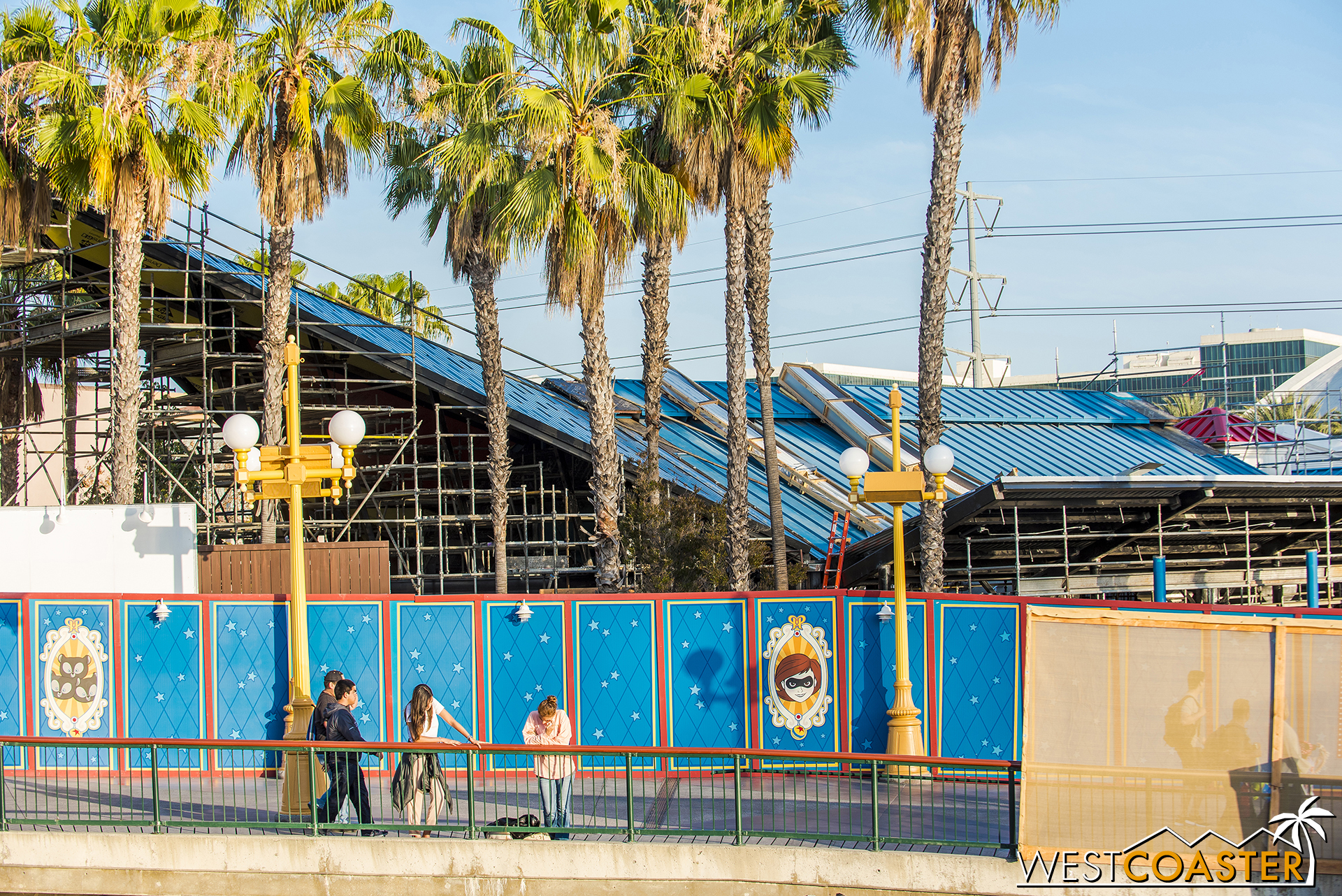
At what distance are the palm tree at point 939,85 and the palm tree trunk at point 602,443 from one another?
514cm

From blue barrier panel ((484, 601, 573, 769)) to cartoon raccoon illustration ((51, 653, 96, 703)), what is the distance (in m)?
4.74

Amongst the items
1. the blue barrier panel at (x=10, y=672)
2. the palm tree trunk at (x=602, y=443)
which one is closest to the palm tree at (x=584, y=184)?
the palm tree trunk at (x=602, y=443)

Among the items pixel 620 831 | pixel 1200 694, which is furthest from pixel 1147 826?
pixel 620 831

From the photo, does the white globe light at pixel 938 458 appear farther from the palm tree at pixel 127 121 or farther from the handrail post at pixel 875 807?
the palm tree at pixel 127 121

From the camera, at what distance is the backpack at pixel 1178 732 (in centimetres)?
872

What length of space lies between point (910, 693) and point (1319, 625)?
5.66 meters

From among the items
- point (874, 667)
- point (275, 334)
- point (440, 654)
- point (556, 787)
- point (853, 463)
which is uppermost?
point (275, 334)

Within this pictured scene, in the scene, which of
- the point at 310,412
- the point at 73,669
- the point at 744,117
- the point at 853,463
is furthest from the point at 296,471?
the point at 310,412

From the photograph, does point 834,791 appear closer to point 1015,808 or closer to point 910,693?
point 1015,808

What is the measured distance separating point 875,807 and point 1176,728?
2.60 metres

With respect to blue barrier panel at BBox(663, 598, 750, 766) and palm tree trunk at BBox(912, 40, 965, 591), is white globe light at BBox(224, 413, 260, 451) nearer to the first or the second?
blue barrier panel at BBox(663, 598, 750, 766)

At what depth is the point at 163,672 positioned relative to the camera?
48.8 ft

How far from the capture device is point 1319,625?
8.82 m

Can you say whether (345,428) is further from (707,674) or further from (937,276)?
(937,276)
